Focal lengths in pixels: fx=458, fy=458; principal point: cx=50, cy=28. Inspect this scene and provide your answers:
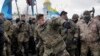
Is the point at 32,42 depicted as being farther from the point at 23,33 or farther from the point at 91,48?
the point at 91,48

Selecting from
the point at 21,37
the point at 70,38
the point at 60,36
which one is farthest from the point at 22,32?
the point at 60,36

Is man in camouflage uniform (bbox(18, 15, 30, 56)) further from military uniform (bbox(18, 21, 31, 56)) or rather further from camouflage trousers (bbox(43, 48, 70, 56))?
camouflage trousers (bbox(43, 48, 70, 56))

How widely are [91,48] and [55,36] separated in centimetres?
193

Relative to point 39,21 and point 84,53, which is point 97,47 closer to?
point 84,53

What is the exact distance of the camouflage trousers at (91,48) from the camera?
43.9 ft

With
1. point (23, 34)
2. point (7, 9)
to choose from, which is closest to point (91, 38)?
point (23, 34)

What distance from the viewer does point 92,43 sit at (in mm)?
13461

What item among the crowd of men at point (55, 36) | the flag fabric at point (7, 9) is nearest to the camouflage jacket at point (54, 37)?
the crowd of men at point (55, 36)

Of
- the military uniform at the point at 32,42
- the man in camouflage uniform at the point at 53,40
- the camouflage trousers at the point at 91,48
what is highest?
the man in camouflage uniform at the point at 53,40

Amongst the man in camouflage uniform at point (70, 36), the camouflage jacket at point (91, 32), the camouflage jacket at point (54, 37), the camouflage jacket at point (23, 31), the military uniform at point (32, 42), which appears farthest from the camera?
the military uniform at point (32, 42)

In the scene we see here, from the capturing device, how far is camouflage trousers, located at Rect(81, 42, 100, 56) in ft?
43.9

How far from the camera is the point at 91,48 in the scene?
13484 mm

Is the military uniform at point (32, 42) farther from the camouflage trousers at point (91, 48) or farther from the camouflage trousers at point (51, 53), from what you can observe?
the camouflage trousers at point (51, 53)

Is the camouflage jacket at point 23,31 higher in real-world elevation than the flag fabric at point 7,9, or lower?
higher
